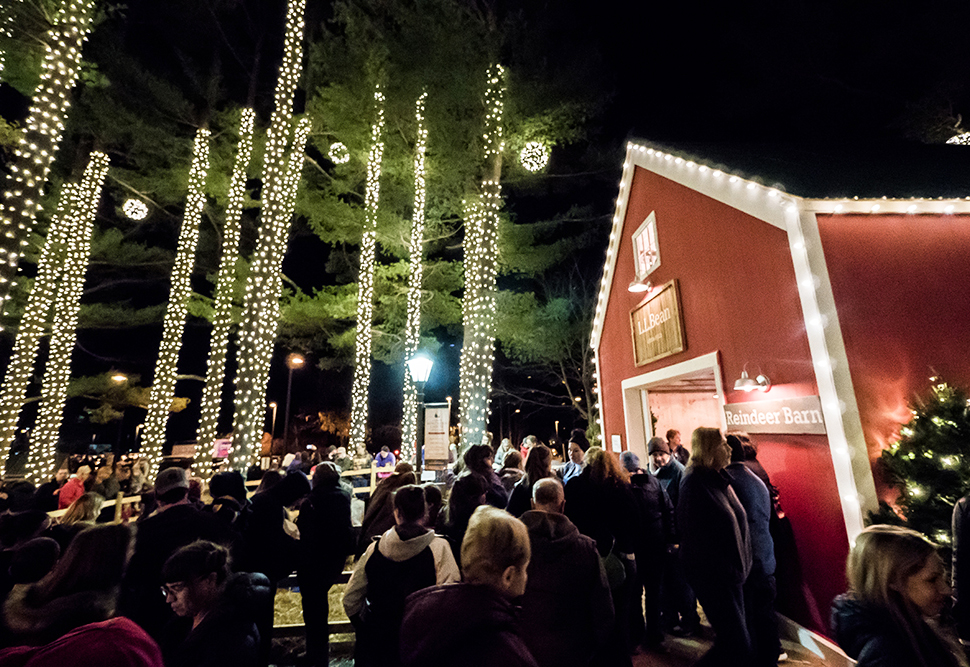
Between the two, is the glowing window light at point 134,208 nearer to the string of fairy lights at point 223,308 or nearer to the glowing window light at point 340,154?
the string of fairy lights at point 223,308

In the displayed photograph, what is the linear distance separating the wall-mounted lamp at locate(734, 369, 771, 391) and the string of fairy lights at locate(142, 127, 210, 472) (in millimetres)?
13138

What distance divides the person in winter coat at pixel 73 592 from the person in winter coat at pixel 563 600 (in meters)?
1.91

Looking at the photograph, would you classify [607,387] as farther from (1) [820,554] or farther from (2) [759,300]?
(1) [820,554]

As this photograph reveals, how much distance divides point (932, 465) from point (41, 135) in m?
12.6

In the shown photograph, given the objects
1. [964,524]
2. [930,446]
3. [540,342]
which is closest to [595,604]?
[964,524]

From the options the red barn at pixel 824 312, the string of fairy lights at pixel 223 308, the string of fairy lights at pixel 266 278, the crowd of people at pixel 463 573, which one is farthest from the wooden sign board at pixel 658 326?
the string of fairy lights at pixel 223 308

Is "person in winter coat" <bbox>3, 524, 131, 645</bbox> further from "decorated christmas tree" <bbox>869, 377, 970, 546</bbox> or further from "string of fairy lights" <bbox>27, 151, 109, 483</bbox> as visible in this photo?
"string of fairy lights" <bbox>27, 151, 109, 483</bbox>

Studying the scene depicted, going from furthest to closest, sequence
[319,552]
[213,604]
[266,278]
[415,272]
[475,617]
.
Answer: [415,272] → [266,278] → [319,552] → [213,604] → [475,617]

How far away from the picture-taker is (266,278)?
396 inches

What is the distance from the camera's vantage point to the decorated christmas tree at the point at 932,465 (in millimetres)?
3646

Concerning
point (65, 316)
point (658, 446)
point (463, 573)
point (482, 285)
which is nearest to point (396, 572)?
point (463, 573)

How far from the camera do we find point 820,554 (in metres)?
4.61

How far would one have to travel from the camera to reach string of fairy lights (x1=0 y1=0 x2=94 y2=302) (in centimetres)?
682

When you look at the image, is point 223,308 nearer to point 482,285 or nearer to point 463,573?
point 482,285
